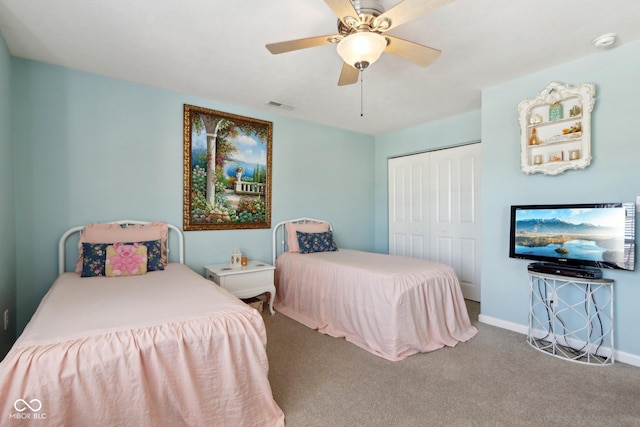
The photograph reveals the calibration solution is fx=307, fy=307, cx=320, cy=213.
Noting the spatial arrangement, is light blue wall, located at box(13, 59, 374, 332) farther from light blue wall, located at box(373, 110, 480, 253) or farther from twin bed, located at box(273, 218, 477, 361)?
light blue wall, located at box(373, 110, 480, 253)

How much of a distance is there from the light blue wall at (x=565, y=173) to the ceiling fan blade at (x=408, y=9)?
6.60 ft

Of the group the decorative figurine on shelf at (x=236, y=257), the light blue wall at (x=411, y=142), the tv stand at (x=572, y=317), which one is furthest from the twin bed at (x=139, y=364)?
the light blue wall at (x=411, y=142)

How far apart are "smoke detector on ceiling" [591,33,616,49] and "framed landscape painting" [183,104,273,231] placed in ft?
10.6

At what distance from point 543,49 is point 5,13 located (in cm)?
387

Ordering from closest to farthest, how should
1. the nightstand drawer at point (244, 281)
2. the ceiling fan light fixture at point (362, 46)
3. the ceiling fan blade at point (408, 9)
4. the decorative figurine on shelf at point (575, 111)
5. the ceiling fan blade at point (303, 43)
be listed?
the ceiling fan blade at point (408, 9), the ceiling fan light fixture at point (362, 46), the ceiling fan blade at point (303, 43), the decorative figurine on shelf at point (575, 111), the nightstand drawer at point (244, 281)

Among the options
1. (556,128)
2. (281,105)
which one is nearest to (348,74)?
(281,105)

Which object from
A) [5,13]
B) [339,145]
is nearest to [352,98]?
[339,145]

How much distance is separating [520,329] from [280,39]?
135 inches

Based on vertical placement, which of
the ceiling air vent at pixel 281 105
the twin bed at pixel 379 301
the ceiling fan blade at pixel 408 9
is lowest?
the twin bed at pixel 379 301

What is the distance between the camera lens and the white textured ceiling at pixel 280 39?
1.97 metres

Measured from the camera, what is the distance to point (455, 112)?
3992 millimetres

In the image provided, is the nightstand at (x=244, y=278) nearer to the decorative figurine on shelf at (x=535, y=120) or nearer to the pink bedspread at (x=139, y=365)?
the pink bedspread at (x=139, y=365)

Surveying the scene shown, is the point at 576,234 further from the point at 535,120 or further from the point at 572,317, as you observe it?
the point at 535,120

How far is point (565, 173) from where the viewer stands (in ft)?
8.98
